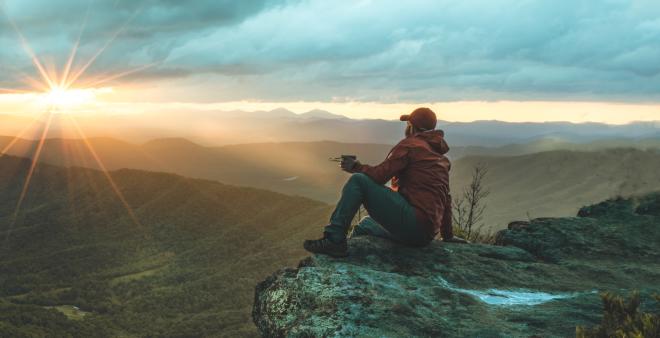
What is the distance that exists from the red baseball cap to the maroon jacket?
22 cm

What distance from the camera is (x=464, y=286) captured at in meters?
6.18

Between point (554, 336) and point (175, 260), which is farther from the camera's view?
point (175, 260)

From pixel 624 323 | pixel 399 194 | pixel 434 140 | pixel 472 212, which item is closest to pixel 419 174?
pixel 399 194

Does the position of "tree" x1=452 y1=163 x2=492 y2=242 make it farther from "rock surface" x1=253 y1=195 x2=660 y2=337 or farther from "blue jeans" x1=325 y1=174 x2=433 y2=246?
"blue jeans" x1=325 y1=174 x2=433 y2=246


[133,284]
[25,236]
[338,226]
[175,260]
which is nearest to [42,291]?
[133,284]

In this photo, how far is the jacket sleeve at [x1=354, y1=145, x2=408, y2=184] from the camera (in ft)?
20.6

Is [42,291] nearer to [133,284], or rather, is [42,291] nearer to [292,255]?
[133,284]

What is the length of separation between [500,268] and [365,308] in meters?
2.81

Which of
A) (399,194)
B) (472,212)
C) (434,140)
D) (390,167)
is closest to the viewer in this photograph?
(390,167)

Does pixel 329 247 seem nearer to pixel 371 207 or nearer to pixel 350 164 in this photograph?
pixel 371 207

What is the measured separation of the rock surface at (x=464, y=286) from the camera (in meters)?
4.85

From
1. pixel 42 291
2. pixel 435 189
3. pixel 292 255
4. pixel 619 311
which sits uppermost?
pixel 435 189

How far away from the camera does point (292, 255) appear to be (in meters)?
139

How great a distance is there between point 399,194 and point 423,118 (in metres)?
1.09
